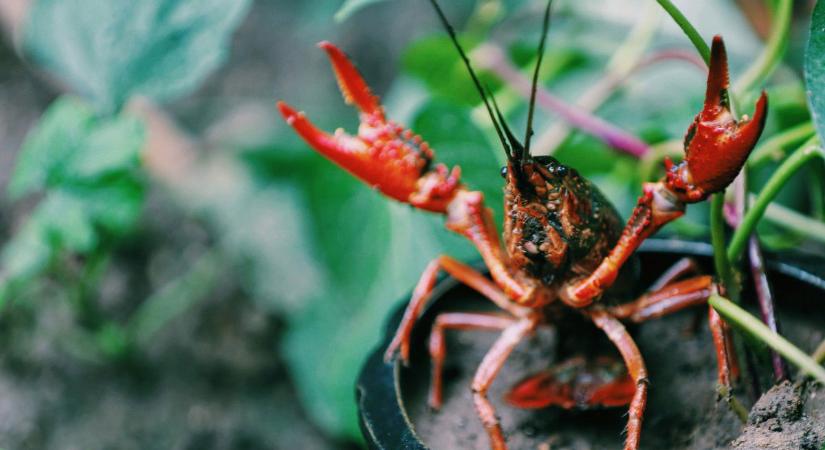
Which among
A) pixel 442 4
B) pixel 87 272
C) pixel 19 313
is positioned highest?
pixel 442 4

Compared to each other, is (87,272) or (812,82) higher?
(812,82)

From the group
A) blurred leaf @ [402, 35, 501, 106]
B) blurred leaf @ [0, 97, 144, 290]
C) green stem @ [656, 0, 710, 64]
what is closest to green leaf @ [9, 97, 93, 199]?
blurred leaf @ [0, 97, 144, 290]

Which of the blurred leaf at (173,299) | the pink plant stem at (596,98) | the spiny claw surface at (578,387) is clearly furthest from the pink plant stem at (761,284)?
the blurred leaf at (173,299)

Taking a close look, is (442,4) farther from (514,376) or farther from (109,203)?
(514,376)

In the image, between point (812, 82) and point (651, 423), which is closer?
point (812, 82)

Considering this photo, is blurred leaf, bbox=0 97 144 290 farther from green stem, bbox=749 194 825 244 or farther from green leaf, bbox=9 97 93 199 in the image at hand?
green stem, bbox=749 194 825 244

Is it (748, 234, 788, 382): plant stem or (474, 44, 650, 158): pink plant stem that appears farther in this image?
(474, 44, 650, 158): pink plant stem

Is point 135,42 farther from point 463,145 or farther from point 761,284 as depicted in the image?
point 761,284

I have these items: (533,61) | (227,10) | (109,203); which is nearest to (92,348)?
(109,203)
